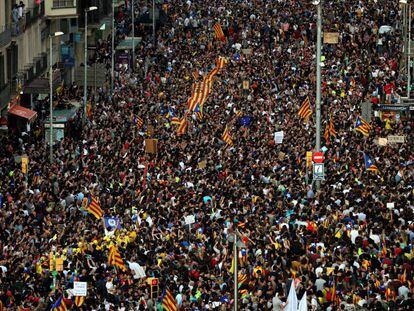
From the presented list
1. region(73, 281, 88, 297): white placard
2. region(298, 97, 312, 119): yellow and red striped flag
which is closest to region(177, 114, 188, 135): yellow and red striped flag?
region(298, 97, 312, 119): yellow and red striped flag

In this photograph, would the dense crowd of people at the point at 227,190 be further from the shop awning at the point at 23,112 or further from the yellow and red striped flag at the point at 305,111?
the shop awning at the point at 23,112

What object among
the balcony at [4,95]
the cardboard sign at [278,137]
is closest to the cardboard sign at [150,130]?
the cardboard sign at [278,137]

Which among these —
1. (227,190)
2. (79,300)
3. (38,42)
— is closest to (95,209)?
(227,190)

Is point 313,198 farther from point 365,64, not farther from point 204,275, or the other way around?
point 365,64

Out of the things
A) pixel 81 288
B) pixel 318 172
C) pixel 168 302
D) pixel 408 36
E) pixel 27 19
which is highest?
pixel 27 19

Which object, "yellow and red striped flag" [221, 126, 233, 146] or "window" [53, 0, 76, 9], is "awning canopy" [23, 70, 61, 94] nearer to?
"window" [53, 0, 76, 9]

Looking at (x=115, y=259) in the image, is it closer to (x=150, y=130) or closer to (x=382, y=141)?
(x=382, y=141)

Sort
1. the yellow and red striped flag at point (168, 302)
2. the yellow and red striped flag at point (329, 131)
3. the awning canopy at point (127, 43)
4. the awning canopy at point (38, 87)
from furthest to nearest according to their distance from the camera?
the awning canopy at point (127, 43), the awning canopy at point (38, 87), the yellow and red striped flag at point (329, 131), the yellow and red striped flag at point (168, 302)

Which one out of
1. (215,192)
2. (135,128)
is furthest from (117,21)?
(215,192)
